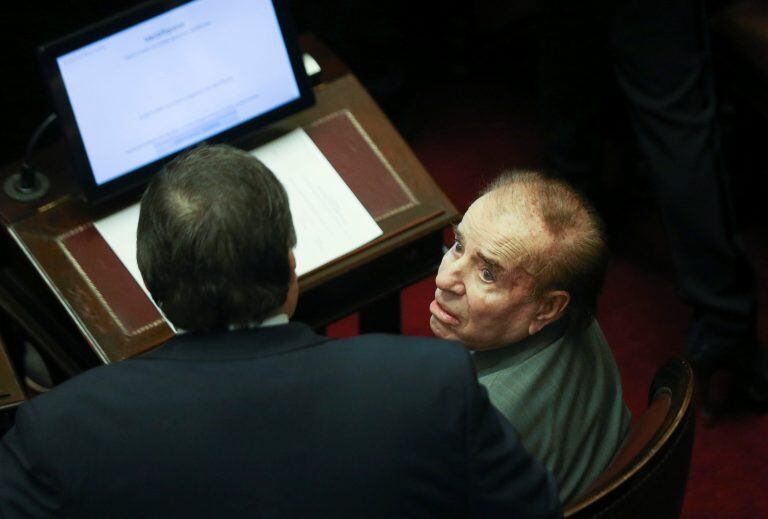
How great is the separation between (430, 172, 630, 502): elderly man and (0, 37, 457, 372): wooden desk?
328 millimetres

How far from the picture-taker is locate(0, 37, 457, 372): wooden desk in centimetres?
210

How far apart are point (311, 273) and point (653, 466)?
0.78 m

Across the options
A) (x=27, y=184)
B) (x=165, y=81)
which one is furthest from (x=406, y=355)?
(x=27, y=184)

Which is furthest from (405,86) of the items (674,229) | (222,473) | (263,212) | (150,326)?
(222,473)

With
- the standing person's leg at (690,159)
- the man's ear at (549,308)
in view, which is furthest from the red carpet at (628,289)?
the man's ear at (549,308)

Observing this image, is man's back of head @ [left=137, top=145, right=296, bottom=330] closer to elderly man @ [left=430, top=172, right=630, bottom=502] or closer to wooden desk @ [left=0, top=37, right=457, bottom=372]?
elderly man @ [left=430, top=172, right=630, bottom=502]

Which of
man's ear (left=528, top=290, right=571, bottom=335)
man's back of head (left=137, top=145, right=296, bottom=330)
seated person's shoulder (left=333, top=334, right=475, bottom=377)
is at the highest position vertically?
man's back of head (left=137, top=145, right=296, bottom=330)

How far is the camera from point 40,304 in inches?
89.7

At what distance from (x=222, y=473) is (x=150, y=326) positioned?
76 cm

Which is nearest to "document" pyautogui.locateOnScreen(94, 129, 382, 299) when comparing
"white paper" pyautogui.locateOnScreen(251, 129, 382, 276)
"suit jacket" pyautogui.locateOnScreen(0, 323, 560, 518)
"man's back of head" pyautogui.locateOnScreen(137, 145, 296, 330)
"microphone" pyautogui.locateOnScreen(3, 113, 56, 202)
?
"white paper" pyautogui.locateOnScreen(251, 129, 382, 276)

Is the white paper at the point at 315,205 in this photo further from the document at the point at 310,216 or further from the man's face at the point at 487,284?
the man's face at the point at 487,284

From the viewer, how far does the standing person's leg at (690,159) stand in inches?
98.7

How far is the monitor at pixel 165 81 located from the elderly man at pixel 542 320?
0.58 m

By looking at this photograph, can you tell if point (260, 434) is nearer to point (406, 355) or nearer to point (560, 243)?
point (406, 355)
